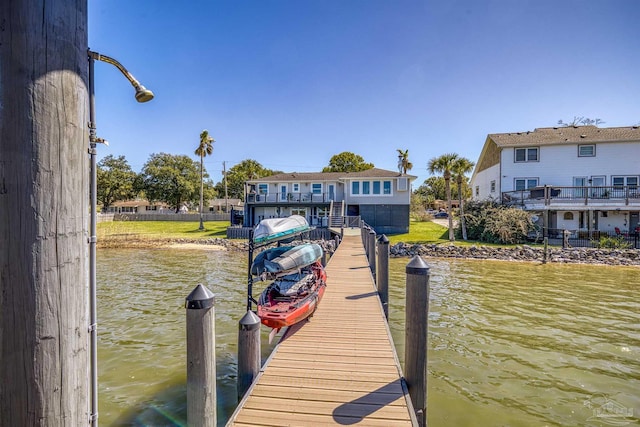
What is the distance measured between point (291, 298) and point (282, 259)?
842 millimetres

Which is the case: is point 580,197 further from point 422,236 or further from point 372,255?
point 372,255

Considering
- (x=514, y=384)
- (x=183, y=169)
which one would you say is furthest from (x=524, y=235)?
(x=183, y=169)

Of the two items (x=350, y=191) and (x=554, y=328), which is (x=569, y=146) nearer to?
(x=350, y=191)

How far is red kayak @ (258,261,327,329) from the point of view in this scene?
19.2ft

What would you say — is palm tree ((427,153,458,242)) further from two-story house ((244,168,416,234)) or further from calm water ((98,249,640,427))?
calm water ((98,249,640,427))

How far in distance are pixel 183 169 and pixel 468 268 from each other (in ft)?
190

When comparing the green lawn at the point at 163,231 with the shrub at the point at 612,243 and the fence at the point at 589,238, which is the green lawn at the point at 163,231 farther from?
the shrub at the point at 612,243

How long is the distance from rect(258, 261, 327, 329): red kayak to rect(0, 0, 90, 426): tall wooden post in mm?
4452

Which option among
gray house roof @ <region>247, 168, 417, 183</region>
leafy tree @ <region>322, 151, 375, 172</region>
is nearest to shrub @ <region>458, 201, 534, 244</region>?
gray house roof @ <region>247, 168, 417, 183</region>

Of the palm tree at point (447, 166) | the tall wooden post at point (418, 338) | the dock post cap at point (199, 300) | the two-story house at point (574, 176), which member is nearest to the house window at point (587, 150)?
the two-story house at point (574, 176)

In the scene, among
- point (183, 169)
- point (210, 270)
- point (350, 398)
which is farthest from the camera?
point (183, 169)

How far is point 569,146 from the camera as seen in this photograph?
26.3 metres

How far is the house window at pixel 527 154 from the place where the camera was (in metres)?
27.1

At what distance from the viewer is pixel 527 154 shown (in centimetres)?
2728
